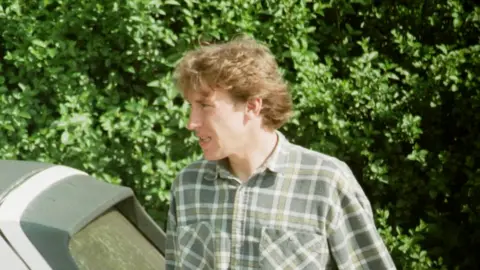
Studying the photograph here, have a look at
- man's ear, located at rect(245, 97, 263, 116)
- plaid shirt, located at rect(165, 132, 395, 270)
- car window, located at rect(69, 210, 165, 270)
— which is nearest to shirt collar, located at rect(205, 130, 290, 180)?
plaid shirt, located at rect(165, 132, 395, 270)

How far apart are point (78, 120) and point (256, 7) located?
3.99 feet

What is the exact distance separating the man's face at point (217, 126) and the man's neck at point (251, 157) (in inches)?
1.1

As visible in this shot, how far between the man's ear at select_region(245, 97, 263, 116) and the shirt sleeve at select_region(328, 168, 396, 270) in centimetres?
33

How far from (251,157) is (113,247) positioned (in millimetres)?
593

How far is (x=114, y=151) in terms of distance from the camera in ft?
14.4

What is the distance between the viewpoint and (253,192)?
2205 millimetres

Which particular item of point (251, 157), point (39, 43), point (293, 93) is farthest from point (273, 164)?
point (39, 43)

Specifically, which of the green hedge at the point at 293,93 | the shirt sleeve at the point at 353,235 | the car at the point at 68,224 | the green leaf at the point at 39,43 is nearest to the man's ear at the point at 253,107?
the shirt sleeve at the point at 353,235

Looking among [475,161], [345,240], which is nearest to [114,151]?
[475,161]

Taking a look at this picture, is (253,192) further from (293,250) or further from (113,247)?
(113,247)

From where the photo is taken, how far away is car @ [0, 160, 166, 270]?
216cm

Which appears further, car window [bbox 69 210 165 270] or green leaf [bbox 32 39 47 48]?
green leaf [bbox 32 39 47 48]

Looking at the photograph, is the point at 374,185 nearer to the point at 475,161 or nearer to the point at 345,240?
the point at 475,161

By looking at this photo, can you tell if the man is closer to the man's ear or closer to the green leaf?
the man's ear
